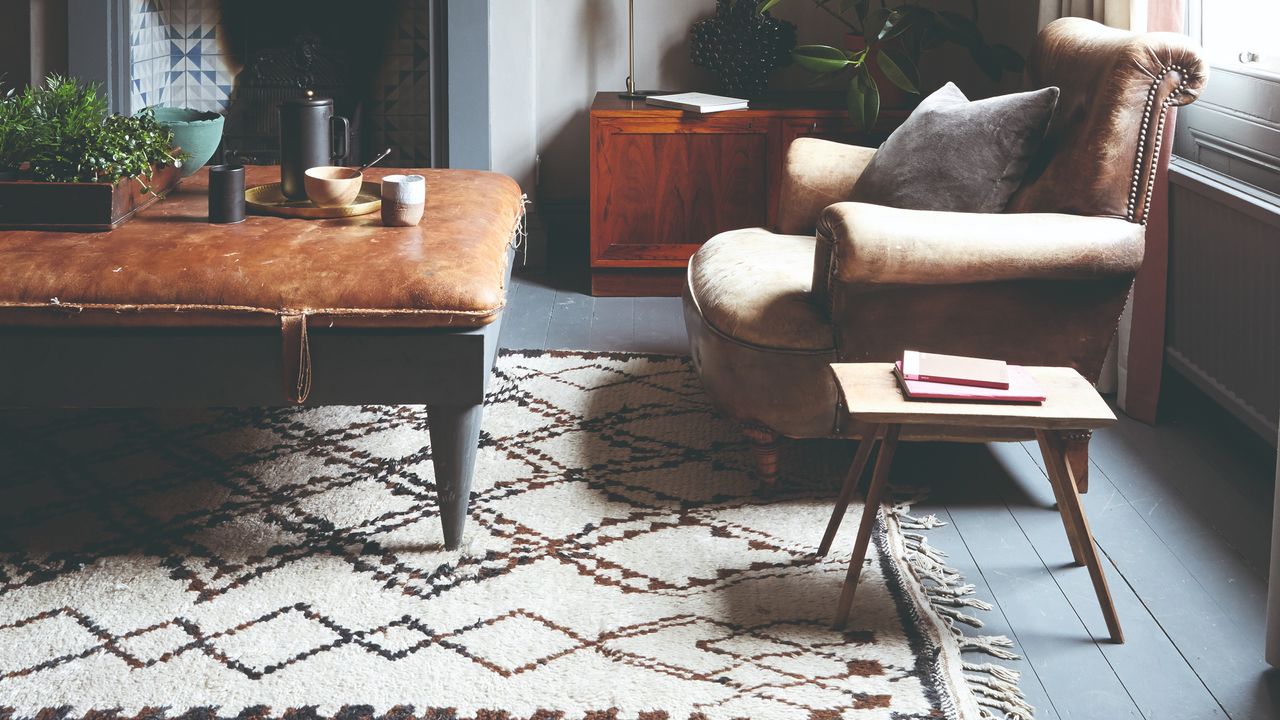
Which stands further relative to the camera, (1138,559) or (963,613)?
(1138,559)

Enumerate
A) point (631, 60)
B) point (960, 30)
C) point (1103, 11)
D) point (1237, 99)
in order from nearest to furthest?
point (1237, 99) < point (1103, 11) < point (960, 30) < point (631, 60)

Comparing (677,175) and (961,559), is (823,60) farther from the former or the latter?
(961,559)

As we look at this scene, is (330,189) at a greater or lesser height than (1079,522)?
greater

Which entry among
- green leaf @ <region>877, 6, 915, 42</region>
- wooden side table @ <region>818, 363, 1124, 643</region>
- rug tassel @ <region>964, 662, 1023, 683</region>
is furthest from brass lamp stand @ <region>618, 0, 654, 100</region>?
rug tassel @ <region>964, 662, 1023, 683</region>

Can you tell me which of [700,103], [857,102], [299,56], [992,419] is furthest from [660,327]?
[992,419]

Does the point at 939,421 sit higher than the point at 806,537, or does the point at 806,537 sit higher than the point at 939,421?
the point at 939,421

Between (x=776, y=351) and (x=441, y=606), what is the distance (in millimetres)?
776

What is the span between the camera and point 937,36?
355 centimetres

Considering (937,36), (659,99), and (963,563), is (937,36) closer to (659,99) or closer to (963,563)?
(659,99)

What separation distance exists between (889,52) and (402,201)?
6.98 feet

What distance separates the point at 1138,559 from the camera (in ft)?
6.62

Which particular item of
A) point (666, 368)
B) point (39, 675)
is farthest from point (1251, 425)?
point (39, 675)

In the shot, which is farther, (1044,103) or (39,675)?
(1044,103)

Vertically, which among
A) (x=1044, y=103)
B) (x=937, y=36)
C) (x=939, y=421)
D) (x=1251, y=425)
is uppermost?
(x=937, y=36)
